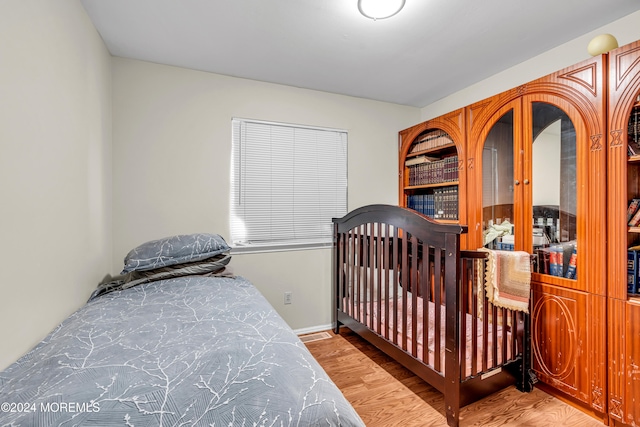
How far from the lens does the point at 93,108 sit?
1880 millimetres

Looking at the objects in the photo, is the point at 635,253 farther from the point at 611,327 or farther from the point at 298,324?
the point at 298,324

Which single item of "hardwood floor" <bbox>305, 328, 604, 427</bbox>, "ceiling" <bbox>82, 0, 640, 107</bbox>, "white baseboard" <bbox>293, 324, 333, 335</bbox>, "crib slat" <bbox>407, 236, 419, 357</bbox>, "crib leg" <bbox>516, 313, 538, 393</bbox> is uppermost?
"ceiling" <bbox>82, 0, 640, 107</bbox>

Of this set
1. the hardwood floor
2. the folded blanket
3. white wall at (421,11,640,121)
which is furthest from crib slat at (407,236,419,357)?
white wall at (421,11,640,121)

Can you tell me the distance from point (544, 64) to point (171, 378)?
305 cm

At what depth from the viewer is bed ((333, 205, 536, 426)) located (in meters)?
1.62

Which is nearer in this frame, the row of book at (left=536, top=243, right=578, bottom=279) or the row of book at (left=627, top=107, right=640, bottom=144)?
the row of book at (left=627, top=107, right=640, bottom=144)

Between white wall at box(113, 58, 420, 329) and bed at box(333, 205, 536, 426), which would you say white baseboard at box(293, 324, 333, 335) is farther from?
bed at box(333, 205, 536, 426)

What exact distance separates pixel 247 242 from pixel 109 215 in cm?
110

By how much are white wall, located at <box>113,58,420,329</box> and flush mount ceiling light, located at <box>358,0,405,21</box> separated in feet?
4.15

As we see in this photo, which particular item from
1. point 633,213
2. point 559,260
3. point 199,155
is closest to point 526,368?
point 559,260

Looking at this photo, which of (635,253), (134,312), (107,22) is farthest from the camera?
(107,22)

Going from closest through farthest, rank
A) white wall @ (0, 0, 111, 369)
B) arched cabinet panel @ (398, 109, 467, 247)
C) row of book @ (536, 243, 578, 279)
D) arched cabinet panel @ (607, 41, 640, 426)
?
white wall @ (0, 0, 111, 369)
arched cabinet panel @ (607, 41, 640, 426)
row of book @ (536, 243, 578, 279)
arched cabinet panel @ (398, 109, 467, 247)

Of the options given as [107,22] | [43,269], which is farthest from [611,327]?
[107,22]

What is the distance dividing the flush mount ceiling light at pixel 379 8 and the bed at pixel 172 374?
1.78m
